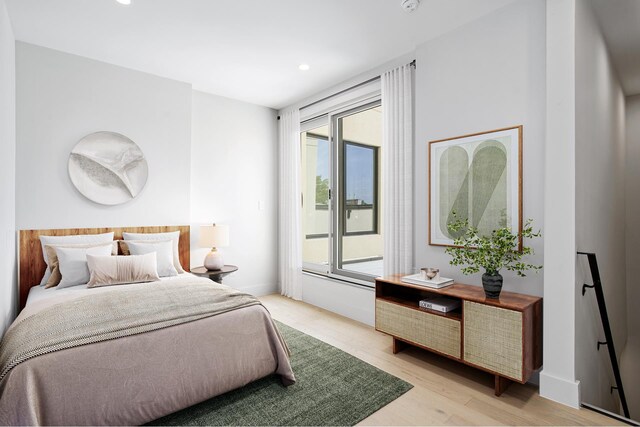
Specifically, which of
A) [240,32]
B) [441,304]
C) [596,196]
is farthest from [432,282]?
[240,32]

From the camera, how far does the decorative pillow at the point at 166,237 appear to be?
362 centimetres

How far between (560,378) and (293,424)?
67.2 inches

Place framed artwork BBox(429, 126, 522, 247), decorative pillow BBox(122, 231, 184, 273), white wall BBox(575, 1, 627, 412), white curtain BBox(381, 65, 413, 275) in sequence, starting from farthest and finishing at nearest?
decorative pillow BBox(122, 231, 184, 273)
white curtain BBox(381, 65, 413, 275)
framed artwork BBox(429, 126, 522, 247)
white wall BBox(575, 1, 627, 412)

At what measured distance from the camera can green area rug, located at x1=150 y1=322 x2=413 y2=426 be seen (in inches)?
79.7

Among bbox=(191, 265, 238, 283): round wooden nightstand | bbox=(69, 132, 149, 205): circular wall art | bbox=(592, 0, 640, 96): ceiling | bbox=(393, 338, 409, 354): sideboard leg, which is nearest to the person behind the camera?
bbox=(592, 0, 640, 96): ceiling

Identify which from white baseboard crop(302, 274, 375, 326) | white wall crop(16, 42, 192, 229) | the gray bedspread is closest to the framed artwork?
white baseboard crop(302, 274, 375, 326)

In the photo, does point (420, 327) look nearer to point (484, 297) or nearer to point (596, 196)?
point (484, 297)

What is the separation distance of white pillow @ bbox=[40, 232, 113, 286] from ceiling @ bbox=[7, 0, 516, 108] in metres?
1.80

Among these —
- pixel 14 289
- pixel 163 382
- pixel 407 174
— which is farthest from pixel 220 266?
pixel 407 174

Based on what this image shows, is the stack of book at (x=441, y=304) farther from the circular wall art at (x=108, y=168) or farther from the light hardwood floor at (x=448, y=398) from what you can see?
the circular wall art at (x=108, y=168)

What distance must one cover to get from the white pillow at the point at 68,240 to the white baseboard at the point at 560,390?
154 inches

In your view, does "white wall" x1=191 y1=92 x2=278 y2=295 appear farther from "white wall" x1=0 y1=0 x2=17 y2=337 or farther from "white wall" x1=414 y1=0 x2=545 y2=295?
"white wall" x1=414 y1=0 x2=545 y2=295

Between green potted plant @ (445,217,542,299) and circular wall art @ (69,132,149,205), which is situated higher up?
circular wall art @ (69,132,149,205)

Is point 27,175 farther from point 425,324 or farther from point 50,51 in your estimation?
point 425,324
